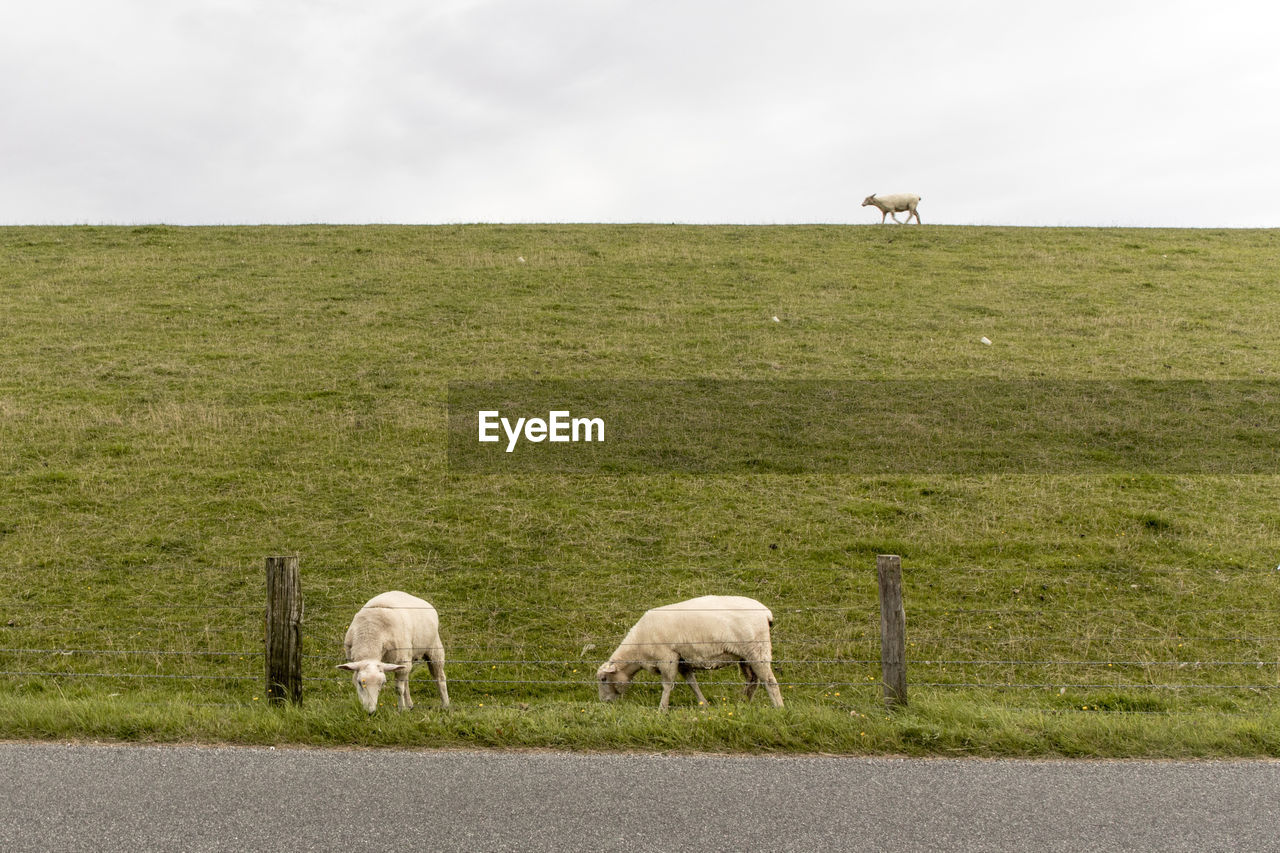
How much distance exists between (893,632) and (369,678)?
4.95 meters

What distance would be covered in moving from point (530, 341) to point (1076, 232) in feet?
87.3

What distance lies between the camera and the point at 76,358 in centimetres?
2409

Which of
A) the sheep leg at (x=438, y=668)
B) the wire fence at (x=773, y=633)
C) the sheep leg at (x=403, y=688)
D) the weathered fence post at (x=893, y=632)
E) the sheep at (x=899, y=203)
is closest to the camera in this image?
the weathered fence post at (x=893, y=632)

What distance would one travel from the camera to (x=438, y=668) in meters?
10.3

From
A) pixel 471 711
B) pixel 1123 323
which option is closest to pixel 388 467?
pixel 471 711

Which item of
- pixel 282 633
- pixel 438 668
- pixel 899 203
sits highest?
pixel 899 203

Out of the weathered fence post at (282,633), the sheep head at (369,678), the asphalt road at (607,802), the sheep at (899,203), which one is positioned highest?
the sheep at (899,203)

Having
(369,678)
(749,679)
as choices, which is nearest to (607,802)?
(369,678)

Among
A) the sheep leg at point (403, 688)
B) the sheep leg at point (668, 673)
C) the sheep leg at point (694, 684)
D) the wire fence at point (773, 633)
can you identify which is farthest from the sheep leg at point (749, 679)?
the sheep leg at point (403, 688)

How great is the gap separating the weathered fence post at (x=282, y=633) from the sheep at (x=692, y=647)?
3.23 m

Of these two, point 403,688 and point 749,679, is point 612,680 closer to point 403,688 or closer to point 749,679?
point 749,679

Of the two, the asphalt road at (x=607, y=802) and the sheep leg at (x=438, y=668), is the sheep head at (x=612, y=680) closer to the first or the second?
the sheep leg at (x=438, y=668)

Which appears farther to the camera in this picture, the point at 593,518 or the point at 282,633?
the point at 593,518

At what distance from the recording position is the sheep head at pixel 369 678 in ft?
28.6
